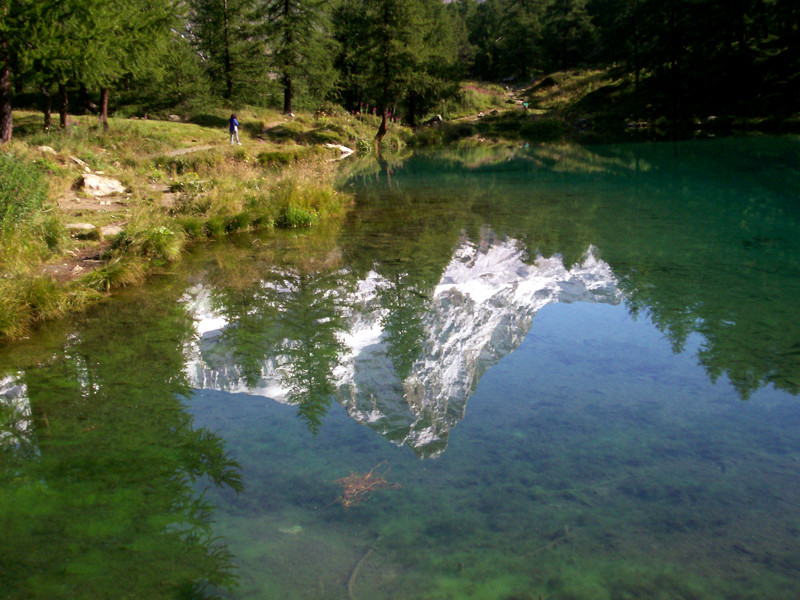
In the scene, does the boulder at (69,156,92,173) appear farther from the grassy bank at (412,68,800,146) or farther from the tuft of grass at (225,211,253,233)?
the grassy bank at (412,68,800,146)

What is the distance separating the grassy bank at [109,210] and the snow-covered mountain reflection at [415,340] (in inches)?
71.4

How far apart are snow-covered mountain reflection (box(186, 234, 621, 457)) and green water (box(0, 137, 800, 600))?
4cm

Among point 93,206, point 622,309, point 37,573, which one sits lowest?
point 37,573

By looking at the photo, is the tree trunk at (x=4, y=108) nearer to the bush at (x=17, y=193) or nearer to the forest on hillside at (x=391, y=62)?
the bush at (x=17, y=193)

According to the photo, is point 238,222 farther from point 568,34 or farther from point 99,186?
point 568,34

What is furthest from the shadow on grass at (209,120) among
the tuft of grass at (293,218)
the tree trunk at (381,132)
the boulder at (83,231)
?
the boulder at (83,231)

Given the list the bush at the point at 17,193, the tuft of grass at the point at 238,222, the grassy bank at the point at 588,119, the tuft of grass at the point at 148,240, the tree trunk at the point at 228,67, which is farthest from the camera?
the tree trunk at the point at 228,67

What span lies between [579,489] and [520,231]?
918 centimetres

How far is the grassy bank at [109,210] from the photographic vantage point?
25.4ft

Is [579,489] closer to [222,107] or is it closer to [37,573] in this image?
[37,573]

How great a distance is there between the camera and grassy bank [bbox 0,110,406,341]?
774 cm

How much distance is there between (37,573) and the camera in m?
3.28

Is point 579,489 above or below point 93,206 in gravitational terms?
below

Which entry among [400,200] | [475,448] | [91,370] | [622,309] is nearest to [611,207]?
[400,200]
